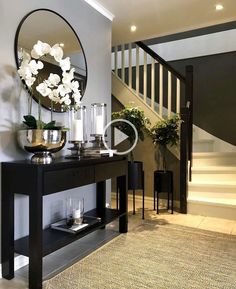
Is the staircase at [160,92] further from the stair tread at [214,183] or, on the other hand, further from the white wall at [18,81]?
the white wall at [18,81]

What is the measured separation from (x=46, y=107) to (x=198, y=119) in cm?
333

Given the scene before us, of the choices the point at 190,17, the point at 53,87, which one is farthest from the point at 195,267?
the point at 190,17

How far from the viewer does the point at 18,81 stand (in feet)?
6.72

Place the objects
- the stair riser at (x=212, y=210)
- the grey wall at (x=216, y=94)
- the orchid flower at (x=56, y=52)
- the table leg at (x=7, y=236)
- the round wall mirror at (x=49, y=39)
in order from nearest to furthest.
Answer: the table leg at (x=7, y=236)
the orchid flower at (x=56, y=52)
the round wall mirror at (x=49, y=39)
the stair riser at (x=212, y=210)
the grey wall at (x=216, y=94)

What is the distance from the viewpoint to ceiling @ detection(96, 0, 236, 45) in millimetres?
2881

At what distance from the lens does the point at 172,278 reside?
6.11 ft

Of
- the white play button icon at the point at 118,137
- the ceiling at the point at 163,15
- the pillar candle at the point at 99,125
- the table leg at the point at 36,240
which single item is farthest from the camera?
the white play button icon at the point at 118,137

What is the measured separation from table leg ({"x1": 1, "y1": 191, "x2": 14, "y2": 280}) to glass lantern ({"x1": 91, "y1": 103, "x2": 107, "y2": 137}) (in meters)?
1.09

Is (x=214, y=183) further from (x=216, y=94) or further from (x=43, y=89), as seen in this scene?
(x=43, y=89)

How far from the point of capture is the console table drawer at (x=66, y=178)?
1.80 meters

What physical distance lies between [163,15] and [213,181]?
2280 millimetres

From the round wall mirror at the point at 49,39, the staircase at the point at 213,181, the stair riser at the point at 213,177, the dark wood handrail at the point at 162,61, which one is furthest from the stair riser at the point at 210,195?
the round wall mirror at the point at 49,39

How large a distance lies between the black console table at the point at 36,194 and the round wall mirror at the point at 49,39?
0.65m

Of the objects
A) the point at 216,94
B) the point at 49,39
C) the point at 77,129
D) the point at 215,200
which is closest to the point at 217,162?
the point at 215,200
